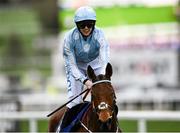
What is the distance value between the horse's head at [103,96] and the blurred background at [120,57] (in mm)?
5615

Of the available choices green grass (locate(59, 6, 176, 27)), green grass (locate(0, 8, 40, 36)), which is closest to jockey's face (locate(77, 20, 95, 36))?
green grass (locate(59, 6, 176, 27))

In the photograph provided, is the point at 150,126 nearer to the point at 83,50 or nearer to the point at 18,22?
the point at 83,50

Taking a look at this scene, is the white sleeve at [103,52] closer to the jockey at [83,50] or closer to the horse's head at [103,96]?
the jockey at [83,50]

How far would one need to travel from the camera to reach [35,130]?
12984 millimetres

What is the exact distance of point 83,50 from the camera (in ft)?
29.2

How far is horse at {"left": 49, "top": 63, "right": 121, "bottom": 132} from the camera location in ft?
26.3

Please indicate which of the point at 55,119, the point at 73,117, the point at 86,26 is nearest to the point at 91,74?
the point at 86,26

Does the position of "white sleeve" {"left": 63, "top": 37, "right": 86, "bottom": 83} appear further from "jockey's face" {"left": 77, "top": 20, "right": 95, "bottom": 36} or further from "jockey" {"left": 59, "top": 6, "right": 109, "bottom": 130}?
"jockey's face" {"left": 77, "top": 20, "right": 95, "bottom": 36}

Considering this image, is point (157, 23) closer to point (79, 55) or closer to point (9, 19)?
point (9, 19)

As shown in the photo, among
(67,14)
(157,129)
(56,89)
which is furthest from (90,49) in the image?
(67,14)

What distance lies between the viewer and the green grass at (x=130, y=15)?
2983 cm

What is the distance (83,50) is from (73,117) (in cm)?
69

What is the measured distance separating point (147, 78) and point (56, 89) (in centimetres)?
351

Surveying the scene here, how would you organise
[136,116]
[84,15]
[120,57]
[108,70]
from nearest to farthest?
1. [108,70]
2. [84,15]
3. [136,116]
4. [120,57]
